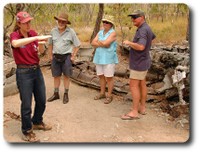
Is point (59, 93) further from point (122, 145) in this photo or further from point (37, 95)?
point (122, 145)

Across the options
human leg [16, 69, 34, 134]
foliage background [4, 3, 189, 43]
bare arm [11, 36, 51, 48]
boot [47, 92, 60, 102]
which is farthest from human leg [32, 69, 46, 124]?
foliage background [4, 3, 189, 43]

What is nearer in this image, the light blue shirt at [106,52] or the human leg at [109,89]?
the light blue shirt at [106,52]

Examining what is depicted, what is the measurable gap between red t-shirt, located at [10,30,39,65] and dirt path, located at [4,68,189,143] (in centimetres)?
97

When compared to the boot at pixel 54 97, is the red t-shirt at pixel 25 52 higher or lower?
higher

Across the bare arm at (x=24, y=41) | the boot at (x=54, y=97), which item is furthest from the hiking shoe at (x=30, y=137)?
the boot at (x=54, y=97)

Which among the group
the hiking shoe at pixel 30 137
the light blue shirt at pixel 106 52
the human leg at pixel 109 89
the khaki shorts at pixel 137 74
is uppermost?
the light blue shirt at pixel 106 52

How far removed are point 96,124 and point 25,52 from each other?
55.7 inches

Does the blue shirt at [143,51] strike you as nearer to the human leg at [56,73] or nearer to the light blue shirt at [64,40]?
the light blue shirt at [64,40]

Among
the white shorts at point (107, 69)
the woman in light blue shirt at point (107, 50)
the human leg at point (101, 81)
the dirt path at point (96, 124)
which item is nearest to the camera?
the dirt path at point (96, 124)

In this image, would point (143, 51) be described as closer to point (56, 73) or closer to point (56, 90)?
point (56, 73)

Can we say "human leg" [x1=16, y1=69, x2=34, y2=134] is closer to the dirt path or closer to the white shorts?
the dirt path

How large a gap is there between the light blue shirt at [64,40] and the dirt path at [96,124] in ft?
2.70

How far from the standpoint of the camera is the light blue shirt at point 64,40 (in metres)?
4.88

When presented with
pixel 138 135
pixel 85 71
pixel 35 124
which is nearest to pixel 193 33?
pixel 138 135
